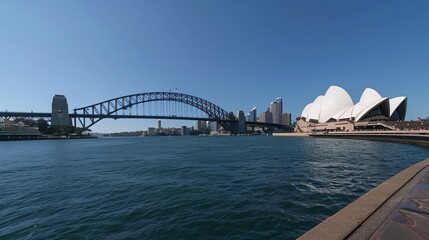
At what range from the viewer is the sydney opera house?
203ft

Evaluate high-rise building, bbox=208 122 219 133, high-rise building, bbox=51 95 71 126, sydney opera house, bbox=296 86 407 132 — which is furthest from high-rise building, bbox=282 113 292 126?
high-rise building, bbox=51 95 71 126

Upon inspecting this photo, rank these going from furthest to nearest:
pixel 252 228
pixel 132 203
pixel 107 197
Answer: pixel 107 197
pixel 132 203
pixel 252 228

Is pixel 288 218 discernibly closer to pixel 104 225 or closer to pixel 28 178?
pixel 104 225

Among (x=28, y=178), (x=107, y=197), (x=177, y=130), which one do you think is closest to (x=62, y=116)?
(x=177, y=130)

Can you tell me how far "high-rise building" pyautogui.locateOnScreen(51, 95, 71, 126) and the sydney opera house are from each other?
109506 millimetres

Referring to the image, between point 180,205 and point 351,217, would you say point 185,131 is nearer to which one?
point 180,205

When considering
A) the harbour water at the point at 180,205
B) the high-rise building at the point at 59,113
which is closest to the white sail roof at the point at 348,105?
the harbour water at the point at 180,205

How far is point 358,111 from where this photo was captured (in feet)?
214

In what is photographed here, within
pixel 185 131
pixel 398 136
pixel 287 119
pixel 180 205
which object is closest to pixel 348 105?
pixel 398 136

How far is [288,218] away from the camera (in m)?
5.05

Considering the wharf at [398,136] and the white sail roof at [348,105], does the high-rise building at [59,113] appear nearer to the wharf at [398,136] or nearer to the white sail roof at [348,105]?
the white sail roof at [348,105]

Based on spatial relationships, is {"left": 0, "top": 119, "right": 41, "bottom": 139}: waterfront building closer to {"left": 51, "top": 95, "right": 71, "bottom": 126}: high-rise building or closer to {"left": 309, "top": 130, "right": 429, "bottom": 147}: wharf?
{"left": 51, "top": 95, "right": 71, "bottom": 126}: high-rise building

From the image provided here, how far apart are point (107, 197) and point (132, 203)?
53.5 inches

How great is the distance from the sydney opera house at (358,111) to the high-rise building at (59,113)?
110m
